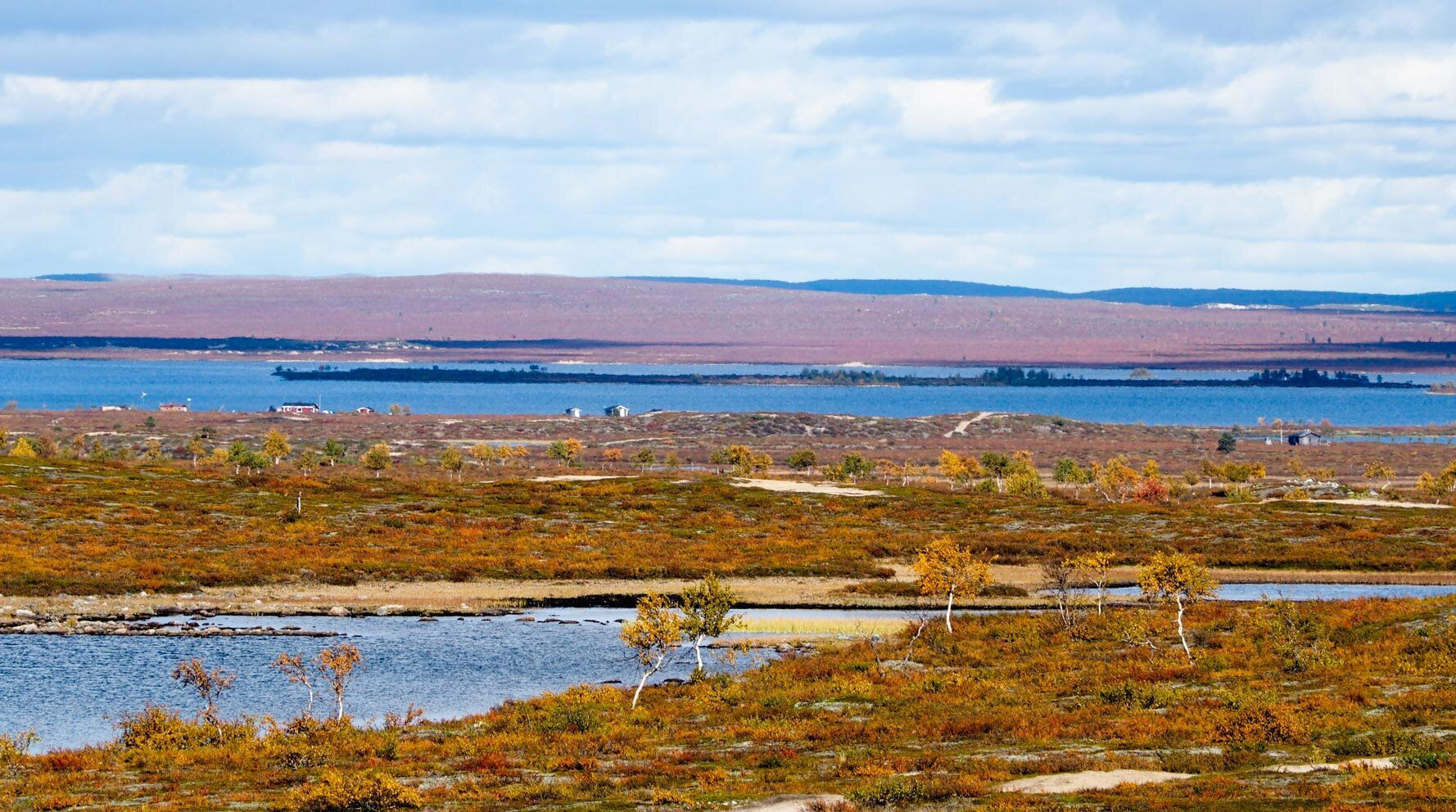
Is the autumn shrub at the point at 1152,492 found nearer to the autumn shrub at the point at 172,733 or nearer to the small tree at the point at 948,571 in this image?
the small tree at the point at 948,571

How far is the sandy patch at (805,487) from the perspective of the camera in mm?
107375

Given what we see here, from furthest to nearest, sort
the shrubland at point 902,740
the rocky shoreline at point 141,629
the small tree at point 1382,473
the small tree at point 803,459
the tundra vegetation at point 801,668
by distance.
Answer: the small tree at point 803,459
the small tree at point 1382,473
the rocky shoreline at point 141,629
the tundra vegetation at point 801,668
the shrubland at point 902,740

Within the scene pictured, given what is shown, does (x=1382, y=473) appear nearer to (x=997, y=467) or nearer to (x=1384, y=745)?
(x=997, y=467)

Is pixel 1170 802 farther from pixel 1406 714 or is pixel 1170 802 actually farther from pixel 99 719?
pixel 99 719

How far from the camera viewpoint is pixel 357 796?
28.0m

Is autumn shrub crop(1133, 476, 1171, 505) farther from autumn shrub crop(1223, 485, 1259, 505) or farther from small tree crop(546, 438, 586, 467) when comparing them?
small tree crop(546, 438, 586, 467)

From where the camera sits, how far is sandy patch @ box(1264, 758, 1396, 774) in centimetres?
2820

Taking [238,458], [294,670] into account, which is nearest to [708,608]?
[294,670]

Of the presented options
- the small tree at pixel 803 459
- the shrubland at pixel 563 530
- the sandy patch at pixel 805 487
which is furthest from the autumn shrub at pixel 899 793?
the small tree at pixel 803 459

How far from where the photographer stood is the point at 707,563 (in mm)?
75438

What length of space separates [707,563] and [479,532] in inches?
616

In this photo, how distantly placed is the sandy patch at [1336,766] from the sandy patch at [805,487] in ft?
251

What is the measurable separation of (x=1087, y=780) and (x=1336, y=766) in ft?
15.4

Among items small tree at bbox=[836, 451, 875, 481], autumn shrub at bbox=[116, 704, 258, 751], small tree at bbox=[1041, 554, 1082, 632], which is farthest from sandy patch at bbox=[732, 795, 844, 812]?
small tree at bbox=[836, 451, 875, 481]
